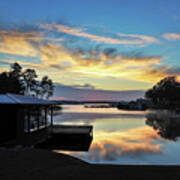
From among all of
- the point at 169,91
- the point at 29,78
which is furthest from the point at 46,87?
the point at 169,91

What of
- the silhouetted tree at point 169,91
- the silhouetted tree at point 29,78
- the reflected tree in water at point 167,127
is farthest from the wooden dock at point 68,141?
the silhouetted tree at point 169,91

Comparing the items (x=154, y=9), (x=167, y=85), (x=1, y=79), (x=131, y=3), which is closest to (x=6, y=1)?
(x=131, y=3)

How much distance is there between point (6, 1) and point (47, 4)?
2.57 metres

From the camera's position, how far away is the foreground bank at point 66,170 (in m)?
4.88

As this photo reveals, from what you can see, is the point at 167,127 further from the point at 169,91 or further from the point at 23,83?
the point at 169,91

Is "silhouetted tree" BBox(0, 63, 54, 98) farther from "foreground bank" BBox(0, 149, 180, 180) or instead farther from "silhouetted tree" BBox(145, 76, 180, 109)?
"silhouetted tree" BBox(145, 76, 180, 109)

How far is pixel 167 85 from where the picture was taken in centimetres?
8725

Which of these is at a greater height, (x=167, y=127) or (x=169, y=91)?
(x=169, y=91)

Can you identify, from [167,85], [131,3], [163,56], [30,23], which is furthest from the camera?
[167,85]

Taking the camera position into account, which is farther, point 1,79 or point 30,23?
point 1,79

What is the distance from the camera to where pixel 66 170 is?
5379 mm

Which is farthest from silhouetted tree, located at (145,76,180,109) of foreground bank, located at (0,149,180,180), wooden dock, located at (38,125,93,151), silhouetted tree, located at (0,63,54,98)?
foreground bank, located at (0,149,180,180)

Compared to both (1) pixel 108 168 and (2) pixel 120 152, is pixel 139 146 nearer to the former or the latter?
(2) pixel 120 152

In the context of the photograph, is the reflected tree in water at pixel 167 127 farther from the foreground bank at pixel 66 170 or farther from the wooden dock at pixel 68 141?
the foreground bank at pixel 66 170
